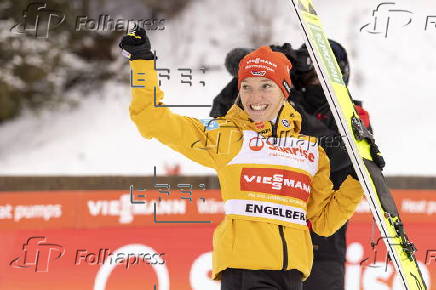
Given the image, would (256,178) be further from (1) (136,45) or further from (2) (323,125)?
(2) (323,125)

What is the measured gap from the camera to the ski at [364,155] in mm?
2963

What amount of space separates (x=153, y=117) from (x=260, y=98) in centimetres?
52

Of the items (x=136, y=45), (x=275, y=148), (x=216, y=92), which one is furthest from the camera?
(x=216, y=92)

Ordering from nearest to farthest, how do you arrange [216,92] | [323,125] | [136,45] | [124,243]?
[136,45] → [323,125] → [124,243] → [216,92]

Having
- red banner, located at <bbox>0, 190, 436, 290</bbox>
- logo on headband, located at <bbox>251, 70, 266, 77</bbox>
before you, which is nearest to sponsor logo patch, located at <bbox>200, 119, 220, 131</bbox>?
logo on headband, located at <bbox>251, 70, 266, 77</bbox>

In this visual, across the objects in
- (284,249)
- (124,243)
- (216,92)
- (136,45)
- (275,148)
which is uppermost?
(216,92)

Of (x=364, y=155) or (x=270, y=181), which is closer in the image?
(x=270, y=181)

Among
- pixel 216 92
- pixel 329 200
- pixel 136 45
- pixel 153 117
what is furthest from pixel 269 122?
pixel 216 92

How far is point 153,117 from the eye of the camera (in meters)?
2.73

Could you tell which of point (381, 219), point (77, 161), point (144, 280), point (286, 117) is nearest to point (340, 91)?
point (286, 117)

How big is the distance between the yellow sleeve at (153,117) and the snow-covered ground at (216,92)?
1124 centimetres

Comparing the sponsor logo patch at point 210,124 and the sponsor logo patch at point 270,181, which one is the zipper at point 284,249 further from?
the sponsor logo patch at point 210,124

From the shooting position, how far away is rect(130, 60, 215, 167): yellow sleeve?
2717 millimetres

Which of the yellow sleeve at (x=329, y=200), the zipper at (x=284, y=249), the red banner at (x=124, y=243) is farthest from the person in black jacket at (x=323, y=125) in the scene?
the red banner at (x=124, y=243)
